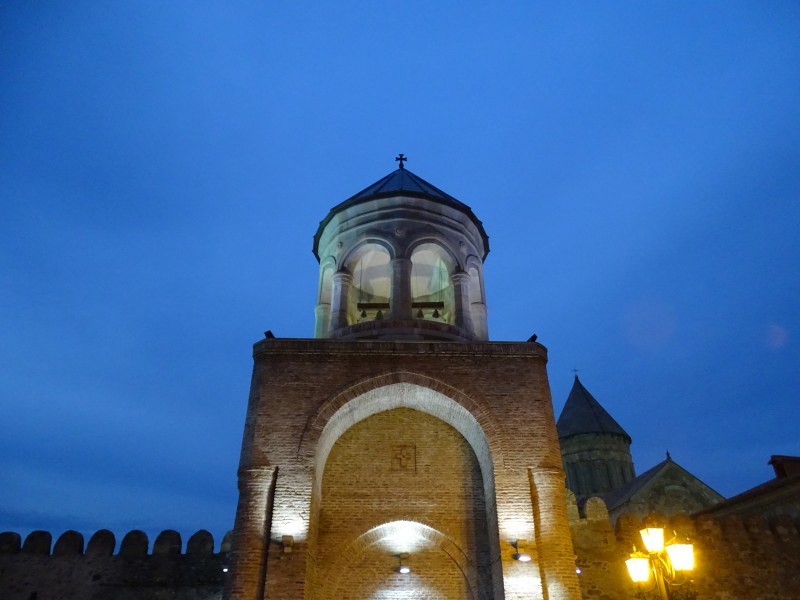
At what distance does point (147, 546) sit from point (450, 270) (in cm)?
916

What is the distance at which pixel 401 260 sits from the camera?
12758 millimetres

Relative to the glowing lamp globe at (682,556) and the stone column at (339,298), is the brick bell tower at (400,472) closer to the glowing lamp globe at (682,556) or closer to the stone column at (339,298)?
the stone column at (339,298)

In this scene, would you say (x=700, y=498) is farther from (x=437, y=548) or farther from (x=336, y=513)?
(x=336, y=513)

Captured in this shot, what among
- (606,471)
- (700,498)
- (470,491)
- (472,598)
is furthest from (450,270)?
(606,471)

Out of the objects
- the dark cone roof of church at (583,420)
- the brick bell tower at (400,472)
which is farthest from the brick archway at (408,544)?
the dark cone roof of church at (583,420)

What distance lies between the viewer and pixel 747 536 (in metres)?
11.5

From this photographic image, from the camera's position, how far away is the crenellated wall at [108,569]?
12.1m

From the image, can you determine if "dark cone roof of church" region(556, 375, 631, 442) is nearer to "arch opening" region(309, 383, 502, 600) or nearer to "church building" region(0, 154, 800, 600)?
"church building" region(0, 154, 800, 600)

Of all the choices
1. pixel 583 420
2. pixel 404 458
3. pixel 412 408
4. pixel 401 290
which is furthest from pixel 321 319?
pixel 583 420

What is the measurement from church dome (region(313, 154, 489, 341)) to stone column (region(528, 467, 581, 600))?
358 centimetres

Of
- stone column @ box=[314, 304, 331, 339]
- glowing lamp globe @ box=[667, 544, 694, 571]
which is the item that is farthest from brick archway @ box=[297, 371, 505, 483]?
glowing lamp globe @ box=[667, 544, 694, 571]

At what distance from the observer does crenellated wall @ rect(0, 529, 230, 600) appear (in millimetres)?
12133

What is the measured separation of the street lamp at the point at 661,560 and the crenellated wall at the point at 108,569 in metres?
8.91

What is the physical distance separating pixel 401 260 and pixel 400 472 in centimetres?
454
